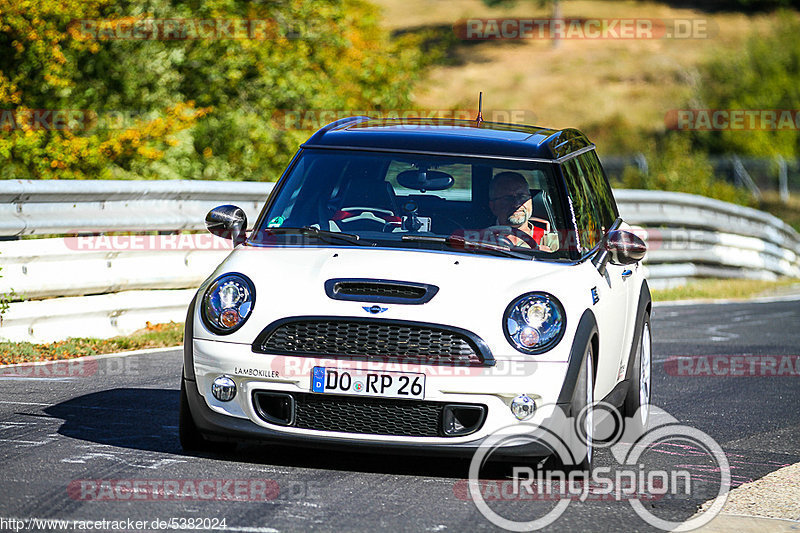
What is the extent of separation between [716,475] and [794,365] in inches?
199

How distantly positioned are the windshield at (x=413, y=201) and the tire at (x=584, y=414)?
0.71 m

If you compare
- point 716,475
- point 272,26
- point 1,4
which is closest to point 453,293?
point 716,475

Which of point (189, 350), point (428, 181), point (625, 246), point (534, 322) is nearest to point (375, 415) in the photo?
point (534, 322)

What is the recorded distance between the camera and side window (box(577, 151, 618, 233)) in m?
7.47

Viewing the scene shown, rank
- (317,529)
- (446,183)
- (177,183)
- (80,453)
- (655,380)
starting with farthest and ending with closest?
(177,183) → (655,380) → (446,183) → (80,453) → (317,529)

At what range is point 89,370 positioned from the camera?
8.55 meters

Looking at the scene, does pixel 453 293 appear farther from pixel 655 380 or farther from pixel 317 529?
pixel 655 380

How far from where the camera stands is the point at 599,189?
780 centimetres

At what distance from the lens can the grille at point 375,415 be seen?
5629 millimetres

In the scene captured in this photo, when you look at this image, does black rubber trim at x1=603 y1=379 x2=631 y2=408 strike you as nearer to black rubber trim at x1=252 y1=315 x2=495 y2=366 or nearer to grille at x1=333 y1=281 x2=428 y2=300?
black rubber trim at x1=252 y1=315 x2=495 y2=366

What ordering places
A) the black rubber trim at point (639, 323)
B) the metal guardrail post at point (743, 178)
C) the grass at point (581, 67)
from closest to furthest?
the black rubber trim at point (639, 323)
the metal guardrail post at point (743, 178)
the grass at point (581, 67)

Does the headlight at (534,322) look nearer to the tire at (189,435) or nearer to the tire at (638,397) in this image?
the tire at (189,435)

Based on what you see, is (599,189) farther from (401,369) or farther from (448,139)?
(401,369)

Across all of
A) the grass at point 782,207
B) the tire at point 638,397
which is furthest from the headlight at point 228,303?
the grass at point 782,207
